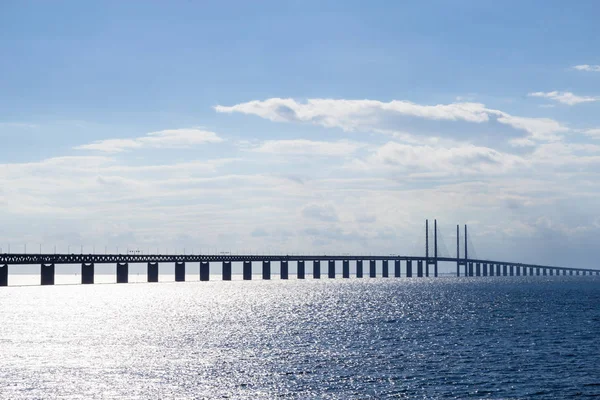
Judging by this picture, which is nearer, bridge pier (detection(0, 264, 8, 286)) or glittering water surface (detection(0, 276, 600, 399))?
glittering water surface (detection(0, 276, 600, 399))

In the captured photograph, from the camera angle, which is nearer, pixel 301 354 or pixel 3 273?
pixel 301 354

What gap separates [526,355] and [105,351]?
3479cm

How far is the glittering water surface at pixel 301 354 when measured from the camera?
49.5 metres

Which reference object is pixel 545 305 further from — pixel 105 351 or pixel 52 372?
pixel 52 372

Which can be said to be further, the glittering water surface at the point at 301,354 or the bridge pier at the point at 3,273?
the bridge pier at the point at 3,273

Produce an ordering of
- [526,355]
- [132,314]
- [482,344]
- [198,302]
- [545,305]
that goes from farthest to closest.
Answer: [198,302] < [545,305] < [132,314] < [482,344] < [526,355]

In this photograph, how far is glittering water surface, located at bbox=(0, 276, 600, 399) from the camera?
49.5m

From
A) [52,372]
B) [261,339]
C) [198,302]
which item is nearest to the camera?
[52,372]

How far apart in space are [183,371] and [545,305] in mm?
89203

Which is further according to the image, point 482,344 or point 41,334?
point 41,334

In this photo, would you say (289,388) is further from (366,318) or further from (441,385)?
(366,318)

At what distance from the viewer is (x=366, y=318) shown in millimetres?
103250

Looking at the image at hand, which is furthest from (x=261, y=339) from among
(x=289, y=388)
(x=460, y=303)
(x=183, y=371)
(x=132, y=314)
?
(x=460, y=303)

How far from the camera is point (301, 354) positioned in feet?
216
